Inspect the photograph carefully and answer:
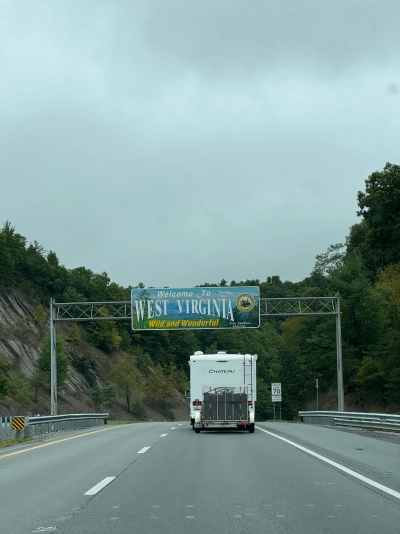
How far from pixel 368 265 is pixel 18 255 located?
49.9 metres

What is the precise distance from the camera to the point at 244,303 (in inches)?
1762

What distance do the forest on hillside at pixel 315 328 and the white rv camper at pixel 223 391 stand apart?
2395cm

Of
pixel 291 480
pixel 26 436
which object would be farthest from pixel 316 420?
pixel 291 480

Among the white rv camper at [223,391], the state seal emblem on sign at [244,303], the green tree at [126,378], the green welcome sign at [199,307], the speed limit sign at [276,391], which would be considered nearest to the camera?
the white rv camper at [223,391]

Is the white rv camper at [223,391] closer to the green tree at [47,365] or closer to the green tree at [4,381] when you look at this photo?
the green tree at [4,381]

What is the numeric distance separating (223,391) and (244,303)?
1663 cm

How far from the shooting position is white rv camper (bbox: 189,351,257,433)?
27.8 meters

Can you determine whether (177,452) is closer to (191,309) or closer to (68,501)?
(68,501)

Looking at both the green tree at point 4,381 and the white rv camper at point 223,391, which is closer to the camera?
the white rv camper at point 223,391

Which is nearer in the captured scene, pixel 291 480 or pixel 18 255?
pixel 291 480

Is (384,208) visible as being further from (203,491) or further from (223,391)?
(203,491)

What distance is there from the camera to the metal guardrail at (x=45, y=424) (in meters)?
26.5

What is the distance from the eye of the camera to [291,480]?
40.4 feet

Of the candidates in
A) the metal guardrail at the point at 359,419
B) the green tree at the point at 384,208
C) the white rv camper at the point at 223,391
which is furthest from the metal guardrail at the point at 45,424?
the green tree at the point at 384,208
